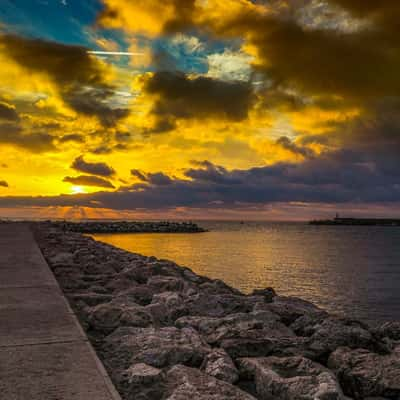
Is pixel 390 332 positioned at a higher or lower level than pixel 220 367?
lower

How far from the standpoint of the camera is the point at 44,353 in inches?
121

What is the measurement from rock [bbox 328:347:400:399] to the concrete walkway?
5.80 ft

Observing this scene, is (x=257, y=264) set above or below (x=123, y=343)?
below

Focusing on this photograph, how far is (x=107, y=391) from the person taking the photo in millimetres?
2508

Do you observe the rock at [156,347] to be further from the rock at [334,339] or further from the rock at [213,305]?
the rock at [213,305]

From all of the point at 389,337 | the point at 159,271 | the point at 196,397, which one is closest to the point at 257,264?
the point at 159,271

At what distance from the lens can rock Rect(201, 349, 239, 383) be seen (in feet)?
10.1

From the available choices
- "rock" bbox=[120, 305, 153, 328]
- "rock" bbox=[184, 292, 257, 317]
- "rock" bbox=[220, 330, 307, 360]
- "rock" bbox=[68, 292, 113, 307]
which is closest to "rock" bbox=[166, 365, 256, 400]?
"rock" bbox=[220, 330, 307, 360]

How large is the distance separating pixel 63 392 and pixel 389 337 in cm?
418

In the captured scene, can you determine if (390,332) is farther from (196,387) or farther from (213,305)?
(196,387)

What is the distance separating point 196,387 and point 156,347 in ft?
2.65

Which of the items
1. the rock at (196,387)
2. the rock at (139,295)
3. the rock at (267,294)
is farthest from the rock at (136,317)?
the rock at (267,294)

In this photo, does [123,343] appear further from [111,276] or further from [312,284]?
[312,284]

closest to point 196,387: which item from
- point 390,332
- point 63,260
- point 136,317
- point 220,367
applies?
point 220,367
